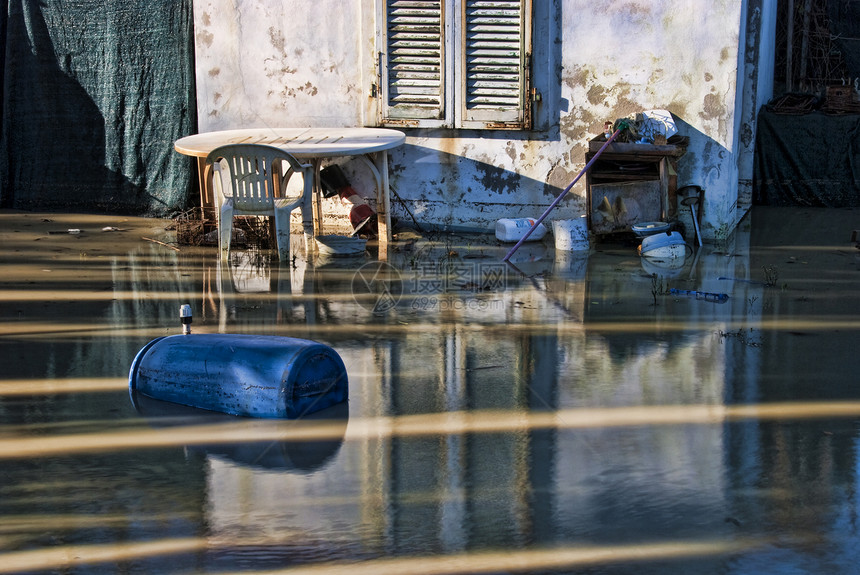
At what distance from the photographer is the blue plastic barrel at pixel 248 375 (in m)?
4.23

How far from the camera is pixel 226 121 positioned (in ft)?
32.6

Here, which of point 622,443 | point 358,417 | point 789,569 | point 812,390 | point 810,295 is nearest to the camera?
point 789,569

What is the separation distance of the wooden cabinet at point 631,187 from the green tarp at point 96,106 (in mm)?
4632

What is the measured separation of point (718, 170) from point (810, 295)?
266 centimetres

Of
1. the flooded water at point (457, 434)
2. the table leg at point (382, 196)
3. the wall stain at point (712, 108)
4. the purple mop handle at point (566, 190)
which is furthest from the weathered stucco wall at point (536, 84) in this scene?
the flooded water at point (457, 434)

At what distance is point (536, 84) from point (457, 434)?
19.9 feet

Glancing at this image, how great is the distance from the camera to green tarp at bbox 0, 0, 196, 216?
10250 mm

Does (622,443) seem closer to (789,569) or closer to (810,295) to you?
(789,569)

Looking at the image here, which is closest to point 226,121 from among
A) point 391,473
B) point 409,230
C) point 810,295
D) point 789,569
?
point 409,230

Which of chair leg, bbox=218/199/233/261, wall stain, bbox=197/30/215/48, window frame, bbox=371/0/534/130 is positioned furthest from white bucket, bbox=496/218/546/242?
wall stain, bbox=197/30/215/48

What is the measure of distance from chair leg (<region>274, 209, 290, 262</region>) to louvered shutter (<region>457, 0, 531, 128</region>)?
247cm

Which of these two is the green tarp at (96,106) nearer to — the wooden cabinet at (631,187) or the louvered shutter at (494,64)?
the louvered shutter at (494,64)

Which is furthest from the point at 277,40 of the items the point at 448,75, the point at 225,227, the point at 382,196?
the point at 225,227

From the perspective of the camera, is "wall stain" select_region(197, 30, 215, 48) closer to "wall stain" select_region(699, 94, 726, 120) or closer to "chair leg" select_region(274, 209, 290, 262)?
"chair leg" select_region(274, 209, 290, 262)
